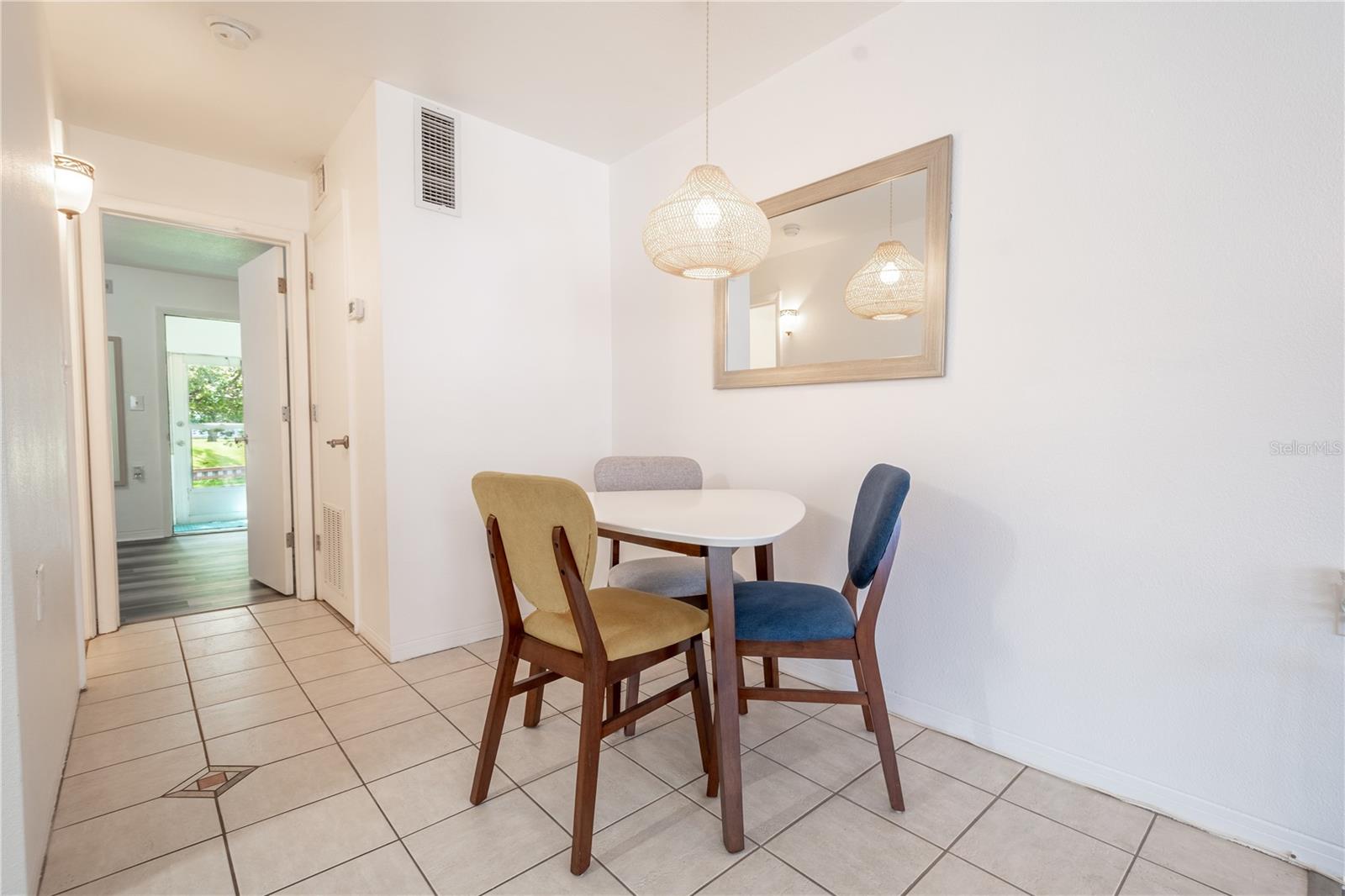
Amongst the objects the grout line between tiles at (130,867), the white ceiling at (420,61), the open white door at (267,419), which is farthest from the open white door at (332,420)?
the grout line between tiles at (130,867)

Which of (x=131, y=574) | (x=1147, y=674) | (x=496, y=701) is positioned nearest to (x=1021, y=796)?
(x=1147, y=674)

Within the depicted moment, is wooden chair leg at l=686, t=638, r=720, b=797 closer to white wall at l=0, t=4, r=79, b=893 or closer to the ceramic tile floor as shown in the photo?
the ceramic tile floor

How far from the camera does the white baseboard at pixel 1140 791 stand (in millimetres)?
1420

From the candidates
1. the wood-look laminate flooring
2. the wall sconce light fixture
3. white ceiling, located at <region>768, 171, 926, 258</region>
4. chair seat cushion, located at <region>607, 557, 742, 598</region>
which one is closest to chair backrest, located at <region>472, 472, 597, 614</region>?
chair seat cushion, located at <region>607, 557, 742, 598</region>

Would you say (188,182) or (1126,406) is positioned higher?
(188,182)

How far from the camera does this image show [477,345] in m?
2.91

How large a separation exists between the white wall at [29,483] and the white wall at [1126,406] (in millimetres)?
2223

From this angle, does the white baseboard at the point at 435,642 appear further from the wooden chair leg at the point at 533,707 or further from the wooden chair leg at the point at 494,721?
the wooden chair leg at the point at 494,721

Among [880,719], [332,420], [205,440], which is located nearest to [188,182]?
[332,420]

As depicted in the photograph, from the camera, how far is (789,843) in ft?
4.90

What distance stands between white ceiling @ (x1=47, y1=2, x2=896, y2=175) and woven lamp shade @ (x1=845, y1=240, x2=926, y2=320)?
0.86 metres

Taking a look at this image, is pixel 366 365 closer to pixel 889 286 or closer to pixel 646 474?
pixel 646 474

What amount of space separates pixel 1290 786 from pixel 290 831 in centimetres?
244

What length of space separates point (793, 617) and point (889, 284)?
1.24 m
